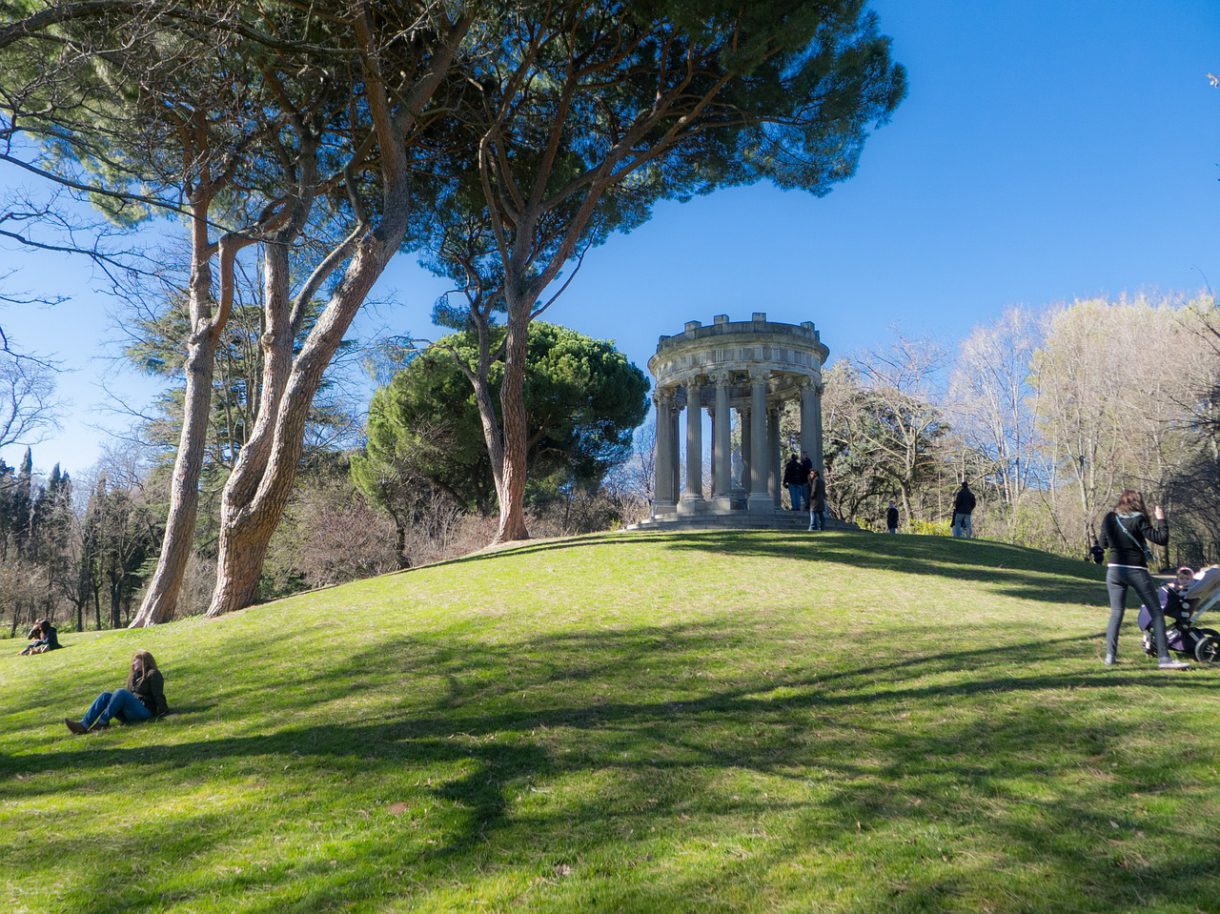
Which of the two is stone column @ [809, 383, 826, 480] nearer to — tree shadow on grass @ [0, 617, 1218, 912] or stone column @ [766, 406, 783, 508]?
stone column @ [766, 406, 783, 508]

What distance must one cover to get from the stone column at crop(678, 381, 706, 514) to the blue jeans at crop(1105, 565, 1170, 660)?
15.3 meters

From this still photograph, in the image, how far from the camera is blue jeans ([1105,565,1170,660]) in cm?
663

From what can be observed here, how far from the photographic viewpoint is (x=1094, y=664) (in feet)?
23.4

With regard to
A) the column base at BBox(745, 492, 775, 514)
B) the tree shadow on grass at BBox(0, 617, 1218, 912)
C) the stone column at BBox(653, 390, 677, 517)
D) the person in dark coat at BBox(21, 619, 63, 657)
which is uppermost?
the stone column at BBox(653, 390, 677, 517)

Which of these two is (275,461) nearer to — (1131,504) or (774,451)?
(1131,504)

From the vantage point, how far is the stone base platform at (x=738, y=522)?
2052cm

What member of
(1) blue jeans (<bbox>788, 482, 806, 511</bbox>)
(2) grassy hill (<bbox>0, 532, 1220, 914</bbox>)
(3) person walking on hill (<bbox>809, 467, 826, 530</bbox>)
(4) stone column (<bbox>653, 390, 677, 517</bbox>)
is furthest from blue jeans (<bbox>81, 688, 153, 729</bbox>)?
(1) blue jeans (<bbox>788, 482, 806, 511</bbox>)

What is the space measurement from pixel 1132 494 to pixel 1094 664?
5.32ft

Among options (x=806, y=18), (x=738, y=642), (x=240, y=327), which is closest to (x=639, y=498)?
(x=240, y=327)

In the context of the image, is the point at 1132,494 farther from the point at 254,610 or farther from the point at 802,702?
the point at 254,610

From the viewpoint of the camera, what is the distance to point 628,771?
499 centimetres

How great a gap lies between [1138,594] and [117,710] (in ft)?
29.2

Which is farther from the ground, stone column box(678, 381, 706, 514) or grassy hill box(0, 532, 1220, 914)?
stone column box(678, 381, 706, 514)

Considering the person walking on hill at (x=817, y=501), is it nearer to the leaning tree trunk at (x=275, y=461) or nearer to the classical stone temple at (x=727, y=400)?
the classical stone temple at (x=727, y=400)
